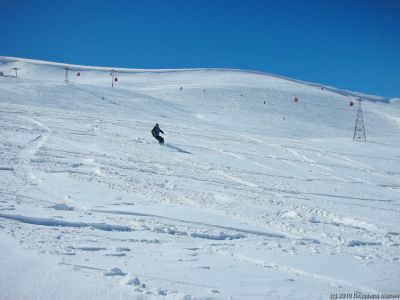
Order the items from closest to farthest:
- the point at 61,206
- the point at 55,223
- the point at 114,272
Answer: the point at 114,272 → the point at 55,223 → the point at 61,206

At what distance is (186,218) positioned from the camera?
6398 mm

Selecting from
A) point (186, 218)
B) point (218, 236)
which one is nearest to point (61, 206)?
point (186, 218)

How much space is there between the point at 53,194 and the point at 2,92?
87.3ft

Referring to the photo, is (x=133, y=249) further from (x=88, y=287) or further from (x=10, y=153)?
(x=10, y=153)

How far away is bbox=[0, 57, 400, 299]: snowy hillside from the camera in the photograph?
13.2 feet

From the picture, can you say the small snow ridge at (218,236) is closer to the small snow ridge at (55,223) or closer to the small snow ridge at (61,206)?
the small snow ridge at (55,223)

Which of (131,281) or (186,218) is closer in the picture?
(131,281)

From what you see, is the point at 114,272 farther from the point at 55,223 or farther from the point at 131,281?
the point at 55,223

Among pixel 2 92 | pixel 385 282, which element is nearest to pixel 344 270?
pixel 385 282

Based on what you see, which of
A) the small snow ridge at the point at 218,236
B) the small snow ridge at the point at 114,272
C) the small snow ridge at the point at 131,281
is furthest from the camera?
the small snow ridge at the point at 218,236

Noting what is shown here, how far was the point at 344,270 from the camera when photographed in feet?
15.3

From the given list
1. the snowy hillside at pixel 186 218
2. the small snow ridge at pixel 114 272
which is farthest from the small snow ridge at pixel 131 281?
the small snow ridge at pixel 114 272

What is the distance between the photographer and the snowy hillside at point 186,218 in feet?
13.2

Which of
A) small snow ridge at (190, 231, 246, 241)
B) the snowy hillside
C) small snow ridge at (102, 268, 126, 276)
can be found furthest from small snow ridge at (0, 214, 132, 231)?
small snow ridge at (102, 268, 126, 276)
